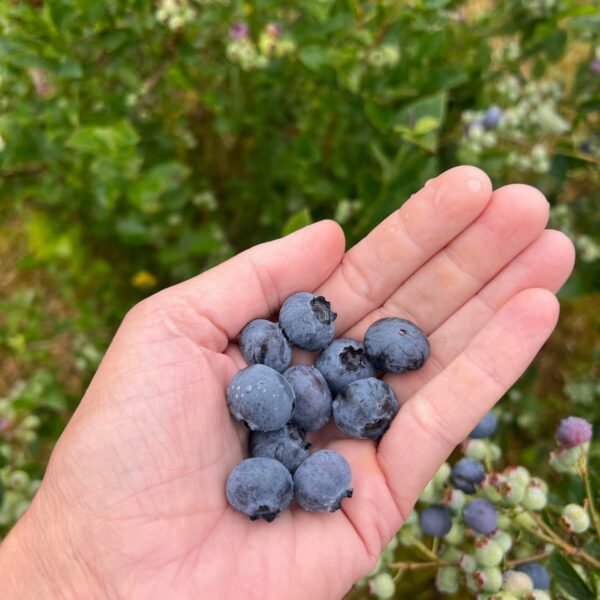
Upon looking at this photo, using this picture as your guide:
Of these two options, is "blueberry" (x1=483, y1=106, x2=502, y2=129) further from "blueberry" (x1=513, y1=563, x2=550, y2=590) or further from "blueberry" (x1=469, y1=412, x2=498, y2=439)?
"blueberry" (x1=513, y1=563, x2=550, y2=590)

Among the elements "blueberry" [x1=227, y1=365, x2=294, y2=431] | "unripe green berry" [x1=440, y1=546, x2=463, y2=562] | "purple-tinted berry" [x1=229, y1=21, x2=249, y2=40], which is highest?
"purple-tinted berry" [x1=229, y1=21, x2=249, y2=40]

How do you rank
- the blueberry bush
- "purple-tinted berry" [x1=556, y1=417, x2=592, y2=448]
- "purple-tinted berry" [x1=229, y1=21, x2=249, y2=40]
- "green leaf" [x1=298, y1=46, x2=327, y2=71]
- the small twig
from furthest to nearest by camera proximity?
the small twig < "purple-tinted berry" [x1=229, y1=21, x2=249, y2=40] < "green leaf" [x1=298, y1=46, x2=327, y2=71] < the blueberry bush < "purple-tinted berry" [x1=556, y1=417, x2=592, y2=448]

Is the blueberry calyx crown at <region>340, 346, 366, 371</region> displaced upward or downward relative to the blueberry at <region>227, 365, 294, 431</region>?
downward

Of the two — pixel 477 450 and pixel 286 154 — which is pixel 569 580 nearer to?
pixel 477 450

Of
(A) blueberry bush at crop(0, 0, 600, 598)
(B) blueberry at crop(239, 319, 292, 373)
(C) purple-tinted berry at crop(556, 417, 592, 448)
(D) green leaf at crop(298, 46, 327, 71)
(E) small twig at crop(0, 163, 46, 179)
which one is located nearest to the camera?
(C) purple-tinted berry at crop(556, 417, 592, 448)

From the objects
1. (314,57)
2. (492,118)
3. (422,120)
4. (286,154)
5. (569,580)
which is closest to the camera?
(569,580)

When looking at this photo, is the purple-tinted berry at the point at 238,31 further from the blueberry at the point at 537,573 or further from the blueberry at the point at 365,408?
the blueberry at the point at 537,573

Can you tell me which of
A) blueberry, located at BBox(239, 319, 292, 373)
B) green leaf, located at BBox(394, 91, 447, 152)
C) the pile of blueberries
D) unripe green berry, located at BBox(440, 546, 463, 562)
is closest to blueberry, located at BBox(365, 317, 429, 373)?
the pile of blueberries

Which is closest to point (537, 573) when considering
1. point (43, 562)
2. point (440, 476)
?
point (440, 476)
